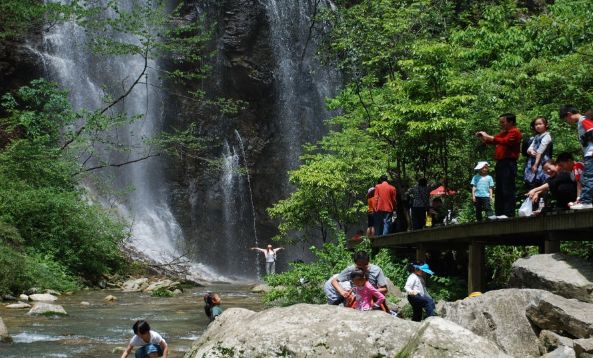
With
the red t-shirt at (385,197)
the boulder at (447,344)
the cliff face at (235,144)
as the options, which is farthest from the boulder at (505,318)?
the cliff face at (235,144)

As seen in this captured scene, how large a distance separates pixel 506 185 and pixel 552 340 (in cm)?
322

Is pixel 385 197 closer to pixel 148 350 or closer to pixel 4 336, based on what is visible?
pixel 4 336

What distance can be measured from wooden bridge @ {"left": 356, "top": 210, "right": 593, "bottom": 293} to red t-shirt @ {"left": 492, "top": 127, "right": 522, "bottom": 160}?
0.93m

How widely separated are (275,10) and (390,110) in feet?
62.8

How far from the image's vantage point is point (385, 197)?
52.4 ft

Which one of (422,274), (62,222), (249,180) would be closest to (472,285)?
(422,274)

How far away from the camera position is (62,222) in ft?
77.1

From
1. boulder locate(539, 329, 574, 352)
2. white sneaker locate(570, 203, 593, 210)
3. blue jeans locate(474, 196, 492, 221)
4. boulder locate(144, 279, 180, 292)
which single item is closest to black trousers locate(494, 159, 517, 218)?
blue jeans locate(474, 196, 492, 221)

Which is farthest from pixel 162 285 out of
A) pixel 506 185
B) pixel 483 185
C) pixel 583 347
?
pixel 583 347

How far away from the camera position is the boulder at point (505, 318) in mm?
8602

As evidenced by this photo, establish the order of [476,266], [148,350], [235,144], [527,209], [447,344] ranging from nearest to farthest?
1. [447,344]
2. [148,350]
3. [527,209]
4. [476,266]
5. [235,144]

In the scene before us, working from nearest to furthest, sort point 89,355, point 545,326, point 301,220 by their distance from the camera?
point 545,326
point 89,355
point 301,220

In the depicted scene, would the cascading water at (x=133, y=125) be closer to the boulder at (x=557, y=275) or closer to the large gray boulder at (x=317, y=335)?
the boulder at (x=557, y=275)

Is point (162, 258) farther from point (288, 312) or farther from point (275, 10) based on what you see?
point (288, 312)
